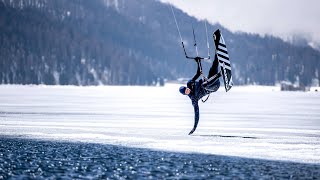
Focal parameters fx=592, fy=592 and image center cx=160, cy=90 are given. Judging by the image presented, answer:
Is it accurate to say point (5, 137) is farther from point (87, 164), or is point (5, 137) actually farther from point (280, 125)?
point (280, 125)

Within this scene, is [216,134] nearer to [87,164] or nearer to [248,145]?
[248,145]

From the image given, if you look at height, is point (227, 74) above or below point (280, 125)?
above

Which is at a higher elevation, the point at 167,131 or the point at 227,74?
the point at 227,74

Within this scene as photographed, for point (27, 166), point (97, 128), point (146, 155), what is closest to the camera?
point (27, 166)

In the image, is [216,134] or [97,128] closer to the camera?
[216,134]

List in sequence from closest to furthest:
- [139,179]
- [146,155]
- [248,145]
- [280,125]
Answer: [139,179], [146,155], [248,145], [280,125]

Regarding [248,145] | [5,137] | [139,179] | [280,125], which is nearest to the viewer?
[139,179]

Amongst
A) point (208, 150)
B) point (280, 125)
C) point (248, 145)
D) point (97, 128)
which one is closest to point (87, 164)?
point (208, 150)

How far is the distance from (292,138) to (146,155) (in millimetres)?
7987

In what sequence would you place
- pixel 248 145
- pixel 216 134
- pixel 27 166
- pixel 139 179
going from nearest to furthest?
pixel 139 179 → pixel 27 166 → pixel 248 145 → pixel 216 134

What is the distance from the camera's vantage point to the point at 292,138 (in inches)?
1022

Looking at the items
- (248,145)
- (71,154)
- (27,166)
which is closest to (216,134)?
(248,145)

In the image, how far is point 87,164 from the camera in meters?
19.2

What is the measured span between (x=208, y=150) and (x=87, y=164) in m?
5.20
